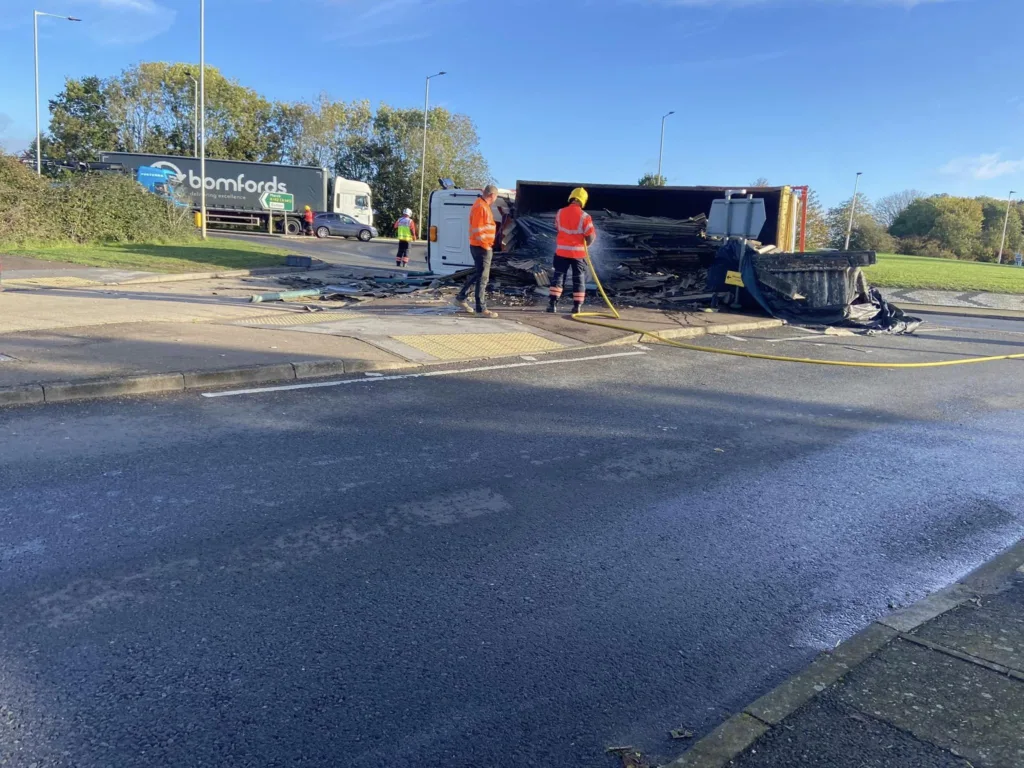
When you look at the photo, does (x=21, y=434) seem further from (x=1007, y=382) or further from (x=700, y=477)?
(x=1007, y=382)

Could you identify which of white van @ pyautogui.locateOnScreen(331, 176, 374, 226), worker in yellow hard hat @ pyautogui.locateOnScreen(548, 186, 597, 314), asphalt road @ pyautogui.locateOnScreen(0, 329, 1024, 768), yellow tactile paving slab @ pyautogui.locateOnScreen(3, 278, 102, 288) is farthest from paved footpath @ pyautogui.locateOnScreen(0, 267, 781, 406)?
white van @ pyautogui.locateOnScreen(331, 176, 374, 226)

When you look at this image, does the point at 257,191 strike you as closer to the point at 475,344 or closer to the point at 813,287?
the point at 813,287

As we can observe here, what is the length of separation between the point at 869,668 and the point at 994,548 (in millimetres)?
1980

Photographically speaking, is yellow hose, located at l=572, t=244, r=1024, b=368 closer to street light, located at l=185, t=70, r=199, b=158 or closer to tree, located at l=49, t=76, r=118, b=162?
street light, located at l=185, t=70, r=199, b=158

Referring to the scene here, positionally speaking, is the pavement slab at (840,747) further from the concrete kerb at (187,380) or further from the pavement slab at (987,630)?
the concrete kerb at (187,380)

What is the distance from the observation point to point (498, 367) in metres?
8.80

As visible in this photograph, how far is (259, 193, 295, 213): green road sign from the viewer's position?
4353cm

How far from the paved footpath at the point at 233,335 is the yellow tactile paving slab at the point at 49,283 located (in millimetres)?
251

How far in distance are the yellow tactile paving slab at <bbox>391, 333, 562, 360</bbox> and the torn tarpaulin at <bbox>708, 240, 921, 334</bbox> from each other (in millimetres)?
5043

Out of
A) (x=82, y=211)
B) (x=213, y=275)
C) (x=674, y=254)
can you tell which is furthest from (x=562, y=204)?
(x=82, y=211)

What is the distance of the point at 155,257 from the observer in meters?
19.9

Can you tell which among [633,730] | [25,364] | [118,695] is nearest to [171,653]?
[118,695]

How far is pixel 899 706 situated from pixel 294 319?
Answer: 9223 millimetres

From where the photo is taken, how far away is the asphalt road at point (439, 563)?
2670 millimetres
